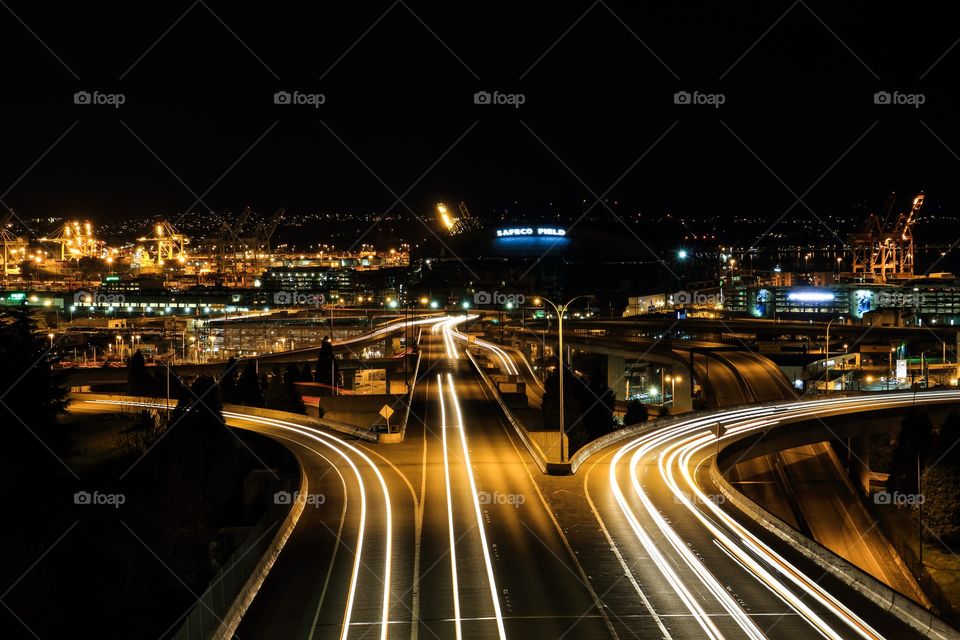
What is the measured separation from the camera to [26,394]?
22984 mm

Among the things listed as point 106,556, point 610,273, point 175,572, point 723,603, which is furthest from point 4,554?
point 610,273

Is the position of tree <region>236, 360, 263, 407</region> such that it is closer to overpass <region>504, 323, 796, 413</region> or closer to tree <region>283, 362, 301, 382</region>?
tree <region>283, 362, 301, 382</region>

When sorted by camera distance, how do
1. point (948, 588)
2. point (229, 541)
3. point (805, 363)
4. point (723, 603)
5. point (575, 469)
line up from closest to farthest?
point (723, 603) → point (229, 541) → point (575, 469) → point (948, 588) → point (805, 363)

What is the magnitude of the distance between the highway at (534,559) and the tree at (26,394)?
26.9 feet

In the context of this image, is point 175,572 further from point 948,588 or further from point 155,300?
point 155,300

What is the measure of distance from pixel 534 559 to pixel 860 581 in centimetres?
345

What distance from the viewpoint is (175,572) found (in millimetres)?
14969

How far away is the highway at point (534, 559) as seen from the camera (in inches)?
324

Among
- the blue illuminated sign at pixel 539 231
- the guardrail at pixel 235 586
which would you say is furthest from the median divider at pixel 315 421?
the blue illuminated sign at pixel 539 231

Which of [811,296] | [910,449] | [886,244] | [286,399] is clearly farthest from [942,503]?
[886,244]

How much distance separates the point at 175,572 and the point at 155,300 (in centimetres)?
8497

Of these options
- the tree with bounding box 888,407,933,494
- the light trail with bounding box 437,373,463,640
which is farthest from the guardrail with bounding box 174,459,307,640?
the tree with bounding box 888,407,933,494

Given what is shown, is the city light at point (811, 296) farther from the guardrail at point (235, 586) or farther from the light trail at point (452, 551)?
the guardrail at point (235, 586)

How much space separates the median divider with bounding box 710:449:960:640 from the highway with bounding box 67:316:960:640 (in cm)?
13
